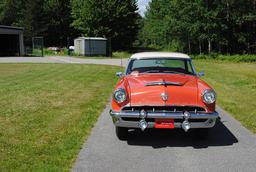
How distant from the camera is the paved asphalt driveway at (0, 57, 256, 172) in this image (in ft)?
17.5

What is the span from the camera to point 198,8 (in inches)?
2039

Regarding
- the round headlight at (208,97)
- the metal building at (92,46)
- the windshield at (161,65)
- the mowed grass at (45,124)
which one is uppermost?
the metal building at (92,46)

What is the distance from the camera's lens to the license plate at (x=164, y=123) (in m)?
6.30

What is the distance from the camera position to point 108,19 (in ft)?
194

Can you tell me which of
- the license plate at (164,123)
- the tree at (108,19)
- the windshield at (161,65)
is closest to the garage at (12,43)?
the tree at (108,19)

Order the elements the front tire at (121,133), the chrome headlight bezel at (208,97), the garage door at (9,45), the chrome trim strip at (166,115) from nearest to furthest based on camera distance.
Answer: the chrome trim strip at (166,115) < the chrome headlight bezel at (208,97) < the front tire at (121,133) < the garage door at (9,45)

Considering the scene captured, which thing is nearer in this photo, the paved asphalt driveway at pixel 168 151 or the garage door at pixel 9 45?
the paved asphalt driveway at pixel 168 151

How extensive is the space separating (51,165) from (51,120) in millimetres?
3193

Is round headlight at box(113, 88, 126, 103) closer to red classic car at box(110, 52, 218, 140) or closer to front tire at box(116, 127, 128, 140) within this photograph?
red classic car at box(110, 52, 218, 140)

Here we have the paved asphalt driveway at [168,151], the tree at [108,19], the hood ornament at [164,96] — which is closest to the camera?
the paved asphalt driveway at [168,151]

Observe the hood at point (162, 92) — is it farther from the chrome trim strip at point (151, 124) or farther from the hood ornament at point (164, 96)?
the chrome trim strip at point (151, 124)

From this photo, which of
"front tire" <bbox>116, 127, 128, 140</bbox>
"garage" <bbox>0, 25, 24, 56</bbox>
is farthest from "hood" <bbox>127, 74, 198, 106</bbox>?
"garage" <bbox>0, 25, 24, 56</bbox>

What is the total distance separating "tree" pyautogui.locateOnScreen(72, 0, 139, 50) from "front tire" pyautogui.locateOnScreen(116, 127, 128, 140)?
2077 inches

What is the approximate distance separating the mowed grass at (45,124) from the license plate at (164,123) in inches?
53.2
